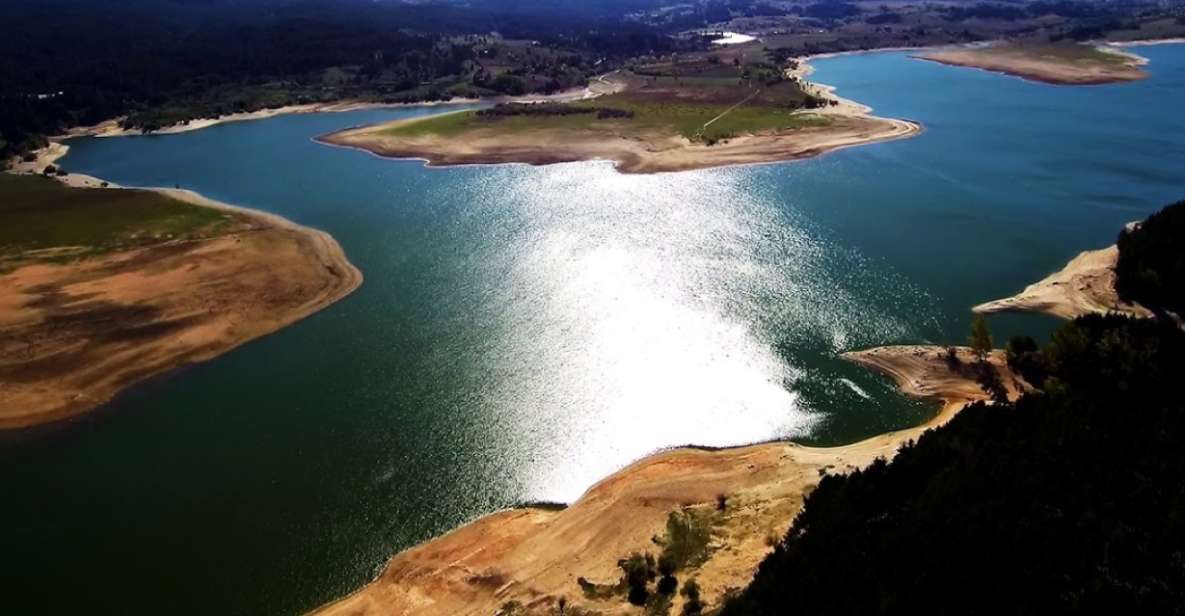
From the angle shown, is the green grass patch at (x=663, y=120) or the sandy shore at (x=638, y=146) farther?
the green grass patch at (x=663, y=120)

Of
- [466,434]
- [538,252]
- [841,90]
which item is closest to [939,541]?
[466,434]

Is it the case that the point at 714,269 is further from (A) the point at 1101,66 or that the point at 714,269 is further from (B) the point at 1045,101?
(A) the point at 1101,66

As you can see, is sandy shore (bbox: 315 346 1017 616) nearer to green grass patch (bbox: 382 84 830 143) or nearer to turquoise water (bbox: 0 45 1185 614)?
turquoise water (bbox: 0 45 1185 614)

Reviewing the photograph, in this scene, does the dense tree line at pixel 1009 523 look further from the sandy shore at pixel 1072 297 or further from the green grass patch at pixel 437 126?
the green grass patch at pixel 437 126

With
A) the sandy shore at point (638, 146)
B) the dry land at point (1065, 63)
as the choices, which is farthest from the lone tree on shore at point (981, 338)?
the dry land at point (1065, 63)

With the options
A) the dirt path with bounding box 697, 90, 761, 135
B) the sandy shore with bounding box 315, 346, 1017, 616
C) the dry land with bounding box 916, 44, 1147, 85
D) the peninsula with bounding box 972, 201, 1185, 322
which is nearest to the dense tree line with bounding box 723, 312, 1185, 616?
the sandy shore with bounding box 315, 346, 1017, 616
